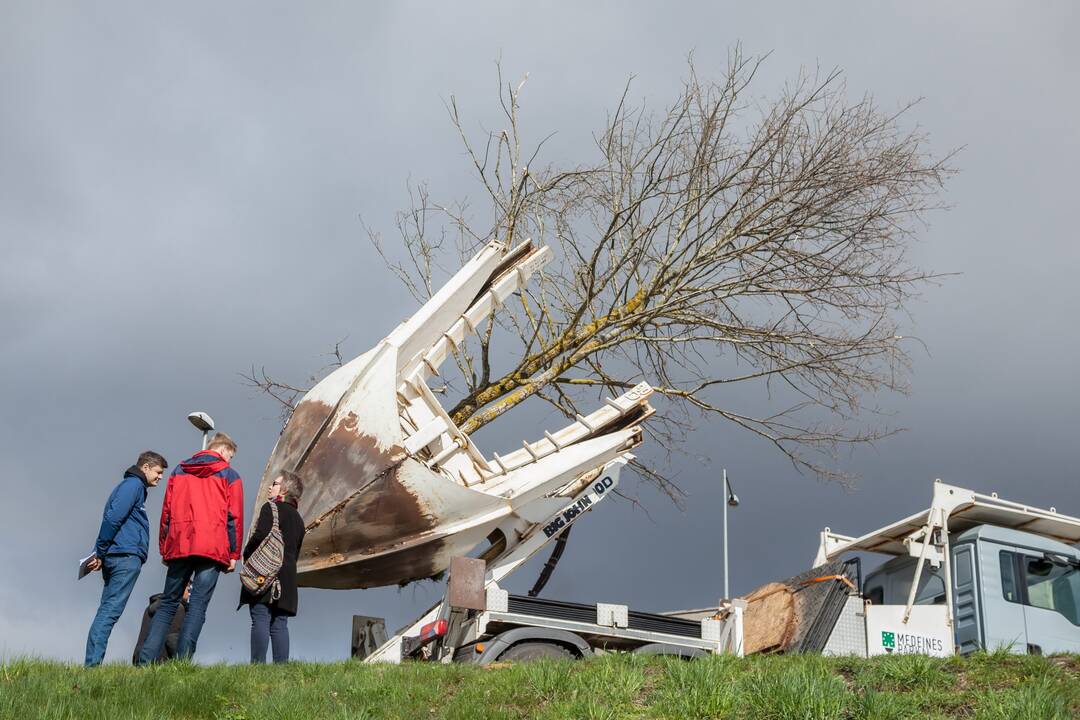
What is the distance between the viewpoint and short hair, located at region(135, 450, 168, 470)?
9219 millimetres

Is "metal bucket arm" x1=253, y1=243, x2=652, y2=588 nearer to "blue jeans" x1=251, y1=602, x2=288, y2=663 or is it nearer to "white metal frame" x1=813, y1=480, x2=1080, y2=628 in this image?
"blue jeans" x1=251, y1=602, x2=288, y2=663

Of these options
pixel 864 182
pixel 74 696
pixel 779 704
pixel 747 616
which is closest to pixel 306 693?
pixel 74 696

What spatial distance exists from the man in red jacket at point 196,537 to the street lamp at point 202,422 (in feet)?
8.05

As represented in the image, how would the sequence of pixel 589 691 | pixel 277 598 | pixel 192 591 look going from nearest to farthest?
pixel 589 691 → pixel 277 598 → pixel 192 591

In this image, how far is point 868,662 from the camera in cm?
702

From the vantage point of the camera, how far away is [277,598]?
8773mm

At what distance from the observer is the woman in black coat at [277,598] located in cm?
874

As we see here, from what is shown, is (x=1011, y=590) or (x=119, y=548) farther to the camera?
(x=1011, y=590)

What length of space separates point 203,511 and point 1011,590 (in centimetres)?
849

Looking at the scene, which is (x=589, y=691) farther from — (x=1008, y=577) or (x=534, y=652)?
(x=1008, y=577)

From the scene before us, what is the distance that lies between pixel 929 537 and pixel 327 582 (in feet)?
21.8

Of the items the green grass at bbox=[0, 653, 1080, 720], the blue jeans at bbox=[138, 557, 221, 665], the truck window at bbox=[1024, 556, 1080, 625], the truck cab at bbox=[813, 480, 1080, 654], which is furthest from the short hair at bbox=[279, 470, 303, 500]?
the truck window at bbox=[1024, 556, 1080, 625]

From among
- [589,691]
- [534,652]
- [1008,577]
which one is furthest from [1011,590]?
[589,691]

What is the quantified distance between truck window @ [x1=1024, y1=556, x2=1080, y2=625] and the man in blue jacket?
9155mm
